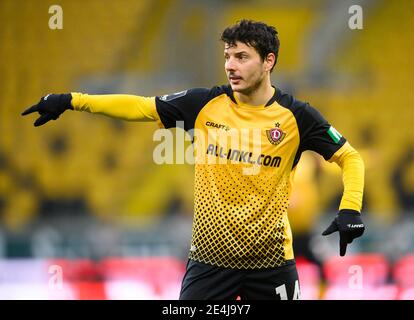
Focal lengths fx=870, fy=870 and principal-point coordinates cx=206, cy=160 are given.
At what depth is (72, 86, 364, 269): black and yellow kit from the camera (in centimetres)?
451

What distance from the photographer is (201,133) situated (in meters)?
4.61

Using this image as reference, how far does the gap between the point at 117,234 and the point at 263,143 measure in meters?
6.55

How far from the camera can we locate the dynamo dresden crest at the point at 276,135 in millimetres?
4566

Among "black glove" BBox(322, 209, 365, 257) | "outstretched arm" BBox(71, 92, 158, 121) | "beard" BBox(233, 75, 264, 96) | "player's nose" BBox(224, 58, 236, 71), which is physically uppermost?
"player's nose" BBox(224, 58, 236, 71)

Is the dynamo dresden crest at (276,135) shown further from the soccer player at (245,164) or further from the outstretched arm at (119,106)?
the outstretched arm at (119,106)

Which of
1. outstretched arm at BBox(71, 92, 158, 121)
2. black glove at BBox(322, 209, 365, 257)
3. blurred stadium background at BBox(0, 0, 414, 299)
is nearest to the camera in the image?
black glove at BBox(322, 209, 365, 257)

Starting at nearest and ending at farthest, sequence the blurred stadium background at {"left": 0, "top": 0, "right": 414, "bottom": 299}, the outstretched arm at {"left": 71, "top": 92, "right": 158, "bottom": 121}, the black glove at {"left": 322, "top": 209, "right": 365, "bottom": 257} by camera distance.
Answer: the black glove at {"left": 322, "top": 209, "right": 365, "bottom": 257}
the outstretched arm at {"left": 71, "top": 92, "right": 158, "bottom": 121}
the blurred stadium background at {"left": 0, "top": 0, "right": 414, "bottom": 299}

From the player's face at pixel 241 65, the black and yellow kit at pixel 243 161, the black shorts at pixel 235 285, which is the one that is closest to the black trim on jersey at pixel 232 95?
the black and yellow kit at pixel 243 161

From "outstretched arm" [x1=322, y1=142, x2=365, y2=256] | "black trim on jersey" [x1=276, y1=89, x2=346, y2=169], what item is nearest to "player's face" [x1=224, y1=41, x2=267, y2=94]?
"black trim on jersey" [x1=276, y1=89, x2=346, y2=169]

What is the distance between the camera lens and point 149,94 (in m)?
11.7

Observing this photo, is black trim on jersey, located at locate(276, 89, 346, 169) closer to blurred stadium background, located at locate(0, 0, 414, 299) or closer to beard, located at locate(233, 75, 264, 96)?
beard, located at locate(233, 75, 264, 96)

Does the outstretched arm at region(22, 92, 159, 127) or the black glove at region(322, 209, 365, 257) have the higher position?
the outstretched arm at region(22, 92, 159, 127)

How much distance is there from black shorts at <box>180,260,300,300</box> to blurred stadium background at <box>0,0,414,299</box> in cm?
592
